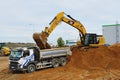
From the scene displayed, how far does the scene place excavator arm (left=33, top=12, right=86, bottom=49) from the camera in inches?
1396

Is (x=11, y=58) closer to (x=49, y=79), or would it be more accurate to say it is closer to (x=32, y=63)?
(x=32, y=63)

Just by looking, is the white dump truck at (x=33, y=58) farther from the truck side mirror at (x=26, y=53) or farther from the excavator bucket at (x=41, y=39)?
the excavator bucket at (x=41, y=39)

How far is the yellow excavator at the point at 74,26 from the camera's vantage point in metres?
35.6

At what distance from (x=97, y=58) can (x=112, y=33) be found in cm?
4941

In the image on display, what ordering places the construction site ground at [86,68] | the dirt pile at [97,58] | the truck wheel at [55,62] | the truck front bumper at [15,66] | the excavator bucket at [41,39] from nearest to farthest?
the construction site ground at [86,68], the truck front bumper at [15,66], the dirt pile at [97,58], the excavator bucket at [41,39], the truck wheel at [55,62]

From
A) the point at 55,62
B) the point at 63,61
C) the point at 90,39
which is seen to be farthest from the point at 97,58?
the point at 55,62

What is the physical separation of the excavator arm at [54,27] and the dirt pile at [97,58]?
2996mm

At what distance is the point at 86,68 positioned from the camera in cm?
3431

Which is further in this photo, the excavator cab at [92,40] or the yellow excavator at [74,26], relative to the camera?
the excavator cab at [92,40]

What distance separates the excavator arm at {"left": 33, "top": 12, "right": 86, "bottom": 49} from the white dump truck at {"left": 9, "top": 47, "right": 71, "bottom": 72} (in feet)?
3.87

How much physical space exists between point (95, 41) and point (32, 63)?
33.3ft

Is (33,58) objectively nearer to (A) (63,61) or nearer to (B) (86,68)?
(A) (63,61)

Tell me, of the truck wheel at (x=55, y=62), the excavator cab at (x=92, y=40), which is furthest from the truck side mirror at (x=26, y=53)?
the excavator cab at (x=92, y=40)

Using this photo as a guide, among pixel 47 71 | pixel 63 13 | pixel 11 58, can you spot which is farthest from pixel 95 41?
pixel 11 58
